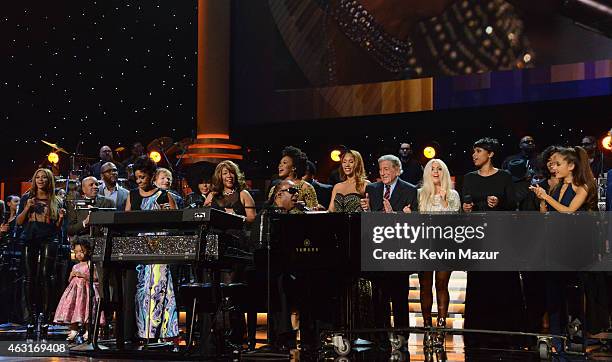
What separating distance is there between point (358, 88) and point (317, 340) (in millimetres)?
6630

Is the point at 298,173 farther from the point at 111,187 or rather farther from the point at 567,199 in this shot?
the point at 567,199

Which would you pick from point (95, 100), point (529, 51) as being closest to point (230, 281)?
point (529, 51)

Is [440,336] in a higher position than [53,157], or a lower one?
lower

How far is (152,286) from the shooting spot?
21.9 feet

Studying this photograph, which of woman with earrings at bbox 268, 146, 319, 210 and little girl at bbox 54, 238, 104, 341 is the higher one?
woman with earrings at bbox 268, 146, 319, 210

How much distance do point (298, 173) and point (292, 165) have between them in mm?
112

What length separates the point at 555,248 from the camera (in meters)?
5.66

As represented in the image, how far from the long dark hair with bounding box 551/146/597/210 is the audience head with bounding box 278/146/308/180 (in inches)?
84.2

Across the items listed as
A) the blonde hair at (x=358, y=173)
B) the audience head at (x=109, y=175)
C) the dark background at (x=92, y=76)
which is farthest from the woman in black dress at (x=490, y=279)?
the dark background at (x=92, y=76)

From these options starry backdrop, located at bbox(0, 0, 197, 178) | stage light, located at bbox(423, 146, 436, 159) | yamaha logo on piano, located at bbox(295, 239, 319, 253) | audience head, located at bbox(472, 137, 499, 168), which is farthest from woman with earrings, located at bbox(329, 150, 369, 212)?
starry backdrop, located at bbox(0, 0, 197, 178)

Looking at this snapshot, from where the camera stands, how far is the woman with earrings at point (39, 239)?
7887 mm

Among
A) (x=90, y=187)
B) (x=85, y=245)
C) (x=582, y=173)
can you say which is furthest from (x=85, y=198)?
(x=582, y=173)

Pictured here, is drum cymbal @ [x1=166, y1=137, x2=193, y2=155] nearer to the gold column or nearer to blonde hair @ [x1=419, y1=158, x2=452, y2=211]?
the gold column

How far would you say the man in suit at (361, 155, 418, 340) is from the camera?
665 centimetres
